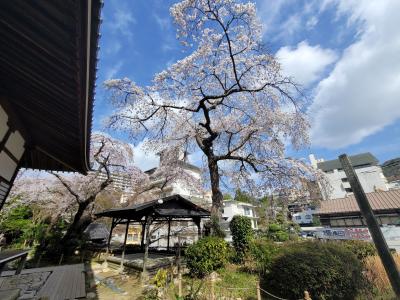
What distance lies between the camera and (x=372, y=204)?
21672 millimetres

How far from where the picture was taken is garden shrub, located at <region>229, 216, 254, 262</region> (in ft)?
32.1

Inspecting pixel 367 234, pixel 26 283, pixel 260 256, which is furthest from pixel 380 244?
pixel 367 234

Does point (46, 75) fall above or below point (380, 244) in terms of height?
above

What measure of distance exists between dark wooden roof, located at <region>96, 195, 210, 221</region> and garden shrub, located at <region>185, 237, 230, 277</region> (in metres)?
2.27

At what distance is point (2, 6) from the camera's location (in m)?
1.93

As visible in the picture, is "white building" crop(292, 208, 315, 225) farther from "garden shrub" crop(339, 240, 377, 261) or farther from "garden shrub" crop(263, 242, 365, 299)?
"garden shrub" crop(263, 242, 365, 299)

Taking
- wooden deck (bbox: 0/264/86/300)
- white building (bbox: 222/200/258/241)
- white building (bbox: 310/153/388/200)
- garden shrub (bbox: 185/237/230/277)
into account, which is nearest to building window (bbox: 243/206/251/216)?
white building (bbox: 222/200/258/241)

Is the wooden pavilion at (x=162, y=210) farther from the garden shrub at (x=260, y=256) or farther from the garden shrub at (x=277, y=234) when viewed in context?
the garden shrub at (x=277, y=234)

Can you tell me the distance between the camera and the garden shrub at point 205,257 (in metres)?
8.18

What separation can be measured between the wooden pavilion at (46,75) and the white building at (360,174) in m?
43.1

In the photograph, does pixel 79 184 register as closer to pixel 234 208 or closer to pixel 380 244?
pixel 380 244

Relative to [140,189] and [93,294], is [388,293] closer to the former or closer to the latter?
[93,294]

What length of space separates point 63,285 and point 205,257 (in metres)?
4.90

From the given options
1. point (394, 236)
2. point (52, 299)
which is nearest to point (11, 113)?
point (52, 299)
